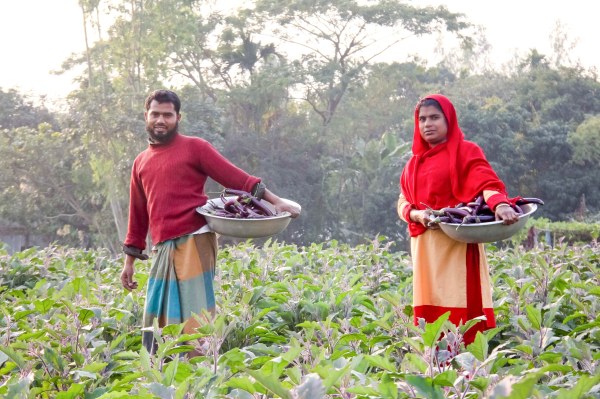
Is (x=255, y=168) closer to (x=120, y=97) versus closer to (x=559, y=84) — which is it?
(x=120, y=97)

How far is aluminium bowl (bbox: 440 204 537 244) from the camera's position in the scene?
91.9 inches

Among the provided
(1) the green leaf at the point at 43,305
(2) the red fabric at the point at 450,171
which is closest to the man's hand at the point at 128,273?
(1) the green leaf at the point at 43,305

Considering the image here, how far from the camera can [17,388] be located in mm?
1486

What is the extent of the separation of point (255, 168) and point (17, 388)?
20.5 metres

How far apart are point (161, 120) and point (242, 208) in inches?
21.7

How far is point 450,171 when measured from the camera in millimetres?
2629

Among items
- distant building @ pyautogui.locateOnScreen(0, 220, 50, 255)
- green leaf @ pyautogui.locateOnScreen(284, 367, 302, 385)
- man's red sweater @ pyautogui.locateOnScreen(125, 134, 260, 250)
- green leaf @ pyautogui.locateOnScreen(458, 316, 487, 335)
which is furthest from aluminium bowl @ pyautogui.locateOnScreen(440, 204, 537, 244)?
distant building @ pyautogui.locateOnScreen(0, 220, 50, 255)

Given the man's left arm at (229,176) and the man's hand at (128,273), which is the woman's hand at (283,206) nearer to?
the man's left arm at (229,176)

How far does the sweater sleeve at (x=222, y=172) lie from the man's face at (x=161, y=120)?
0.56ft

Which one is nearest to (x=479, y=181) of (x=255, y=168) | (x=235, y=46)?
(x=255, y=168)

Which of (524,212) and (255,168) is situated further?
(255,168)

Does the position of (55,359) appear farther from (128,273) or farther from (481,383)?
(481,383)

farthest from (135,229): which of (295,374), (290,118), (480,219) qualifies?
(290,118)

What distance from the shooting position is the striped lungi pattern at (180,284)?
9.06 ft
